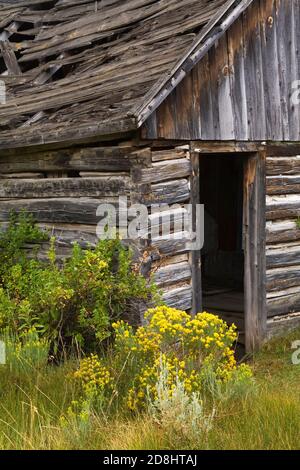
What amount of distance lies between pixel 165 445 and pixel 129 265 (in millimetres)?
2709

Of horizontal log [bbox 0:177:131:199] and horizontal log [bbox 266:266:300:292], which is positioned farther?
horizontal log [bbox 266:266:300:292]

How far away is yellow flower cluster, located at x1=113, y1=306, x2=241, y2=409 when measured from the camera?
4941 mm

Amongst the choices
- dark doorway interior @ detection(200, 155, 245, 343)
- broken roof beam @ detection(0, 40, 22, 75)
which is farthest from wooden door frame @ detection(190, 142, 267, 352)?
dark doorway interior @ detection(200, 155, 245, 343)

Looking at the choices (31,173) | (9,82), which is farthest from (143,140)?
(9,82)

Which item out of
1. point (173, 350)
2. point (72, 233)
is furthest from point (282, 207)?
point (173, 350)

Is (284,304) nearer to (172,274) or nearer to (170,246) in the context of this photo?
(172,274)

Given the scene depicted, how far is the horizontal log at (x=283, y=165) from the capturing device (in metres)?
8.27

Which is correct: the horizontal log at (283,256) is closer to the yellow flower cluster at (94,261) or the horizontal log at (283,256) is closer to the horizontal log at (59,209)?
the horizontal log at (59,209)

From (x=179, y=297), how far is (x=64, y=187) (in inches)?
70.1

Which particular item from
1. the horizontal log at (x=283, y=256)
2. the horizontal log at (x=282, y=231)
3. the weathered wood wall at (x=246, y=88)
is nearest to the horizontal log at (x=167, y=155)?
the weathered wood wall at (x=246, y=88)

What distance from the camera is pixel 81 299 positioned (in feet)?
21.9

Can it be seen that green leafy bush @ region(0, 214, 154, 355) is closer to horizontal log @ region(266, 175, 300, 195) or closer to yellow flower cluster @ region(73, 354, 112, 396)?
yellow flower cluster @ region(73, 354, 112, 396)

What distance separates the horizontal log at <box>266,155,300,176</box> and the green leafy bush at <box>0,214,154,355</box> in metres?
2.42

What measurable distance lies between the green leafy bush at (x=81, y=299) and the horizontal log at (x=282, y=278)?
7.26ft
